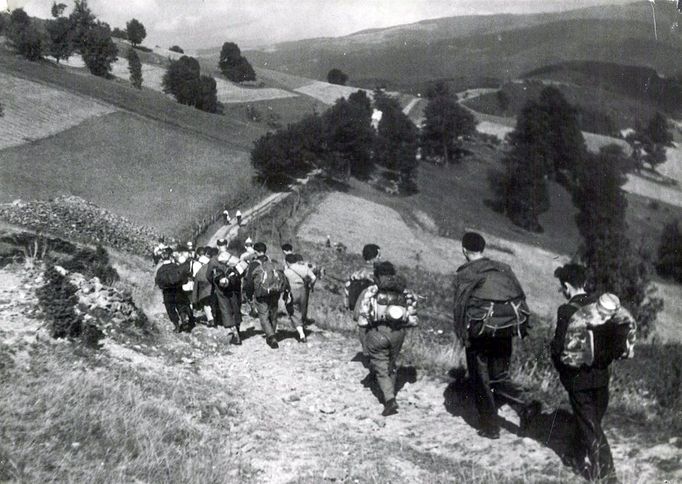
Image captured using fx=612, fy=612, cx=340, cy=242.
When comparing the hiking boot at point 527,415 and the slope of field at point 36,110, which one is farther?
the slope of field at point 36,110

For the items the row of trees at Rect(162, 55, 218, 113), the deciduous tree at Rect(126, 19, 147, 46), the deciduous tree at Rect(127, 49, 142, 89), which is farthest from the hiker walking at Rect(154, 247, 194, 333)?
the deciduous tree at Rect(126, 19, 147, 46)

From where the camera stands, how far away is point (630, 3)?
13950 centimetres

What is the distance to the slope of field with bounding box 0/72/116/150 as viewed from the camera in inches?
1673

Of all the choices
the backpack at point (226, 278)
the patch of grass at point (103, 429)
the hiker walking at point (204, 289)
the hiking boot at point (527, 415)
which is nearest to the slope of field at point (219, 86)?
the hiker walking at point (204, 289)

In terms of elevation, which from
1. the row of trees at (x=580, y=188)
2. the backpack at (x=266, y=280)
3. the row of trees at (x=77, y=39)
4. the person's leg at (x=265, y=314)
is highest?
the row of trees at (x=77, y=39)

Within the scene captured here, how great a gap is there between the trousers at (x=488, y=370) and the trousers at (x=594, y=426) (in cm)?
104

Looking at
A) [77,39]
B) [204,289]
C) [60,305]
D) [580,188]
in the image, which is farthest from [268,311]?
[77,39]

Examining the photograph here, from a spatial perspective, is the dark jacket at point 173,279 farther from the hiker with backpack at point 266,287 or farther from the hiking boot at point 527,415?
the hiking boot at point 527,415

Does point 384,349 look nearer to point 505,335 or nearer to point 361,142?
point 505,335

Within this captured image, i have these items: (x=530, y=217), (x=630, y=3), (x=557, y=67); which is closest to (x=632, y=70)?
(x=557, y=67)

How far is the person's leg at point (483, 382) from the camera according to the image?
20.1 feet

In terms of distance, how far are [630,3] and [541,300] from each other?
128094mm

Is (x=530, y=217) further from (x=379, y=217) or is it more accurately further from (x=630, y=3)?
(x=630, y=3)

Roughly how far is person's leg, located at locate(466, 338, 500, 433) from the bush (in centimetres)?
528
